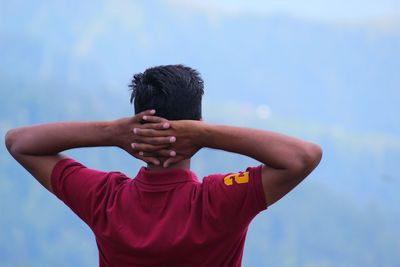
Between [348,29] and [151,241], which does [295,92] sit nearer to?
[348,29]

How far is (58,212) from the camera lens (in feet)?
7.91

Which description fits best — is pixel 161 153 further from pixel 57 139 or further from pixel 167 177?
pixel 57 139

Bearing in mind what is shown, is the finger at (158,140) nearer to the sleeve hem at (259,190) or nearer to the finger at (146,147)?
the finger at (146,147)

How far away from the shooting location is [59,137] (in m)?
1.06

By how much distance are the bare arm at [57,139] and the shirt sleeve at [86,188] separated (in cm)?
3

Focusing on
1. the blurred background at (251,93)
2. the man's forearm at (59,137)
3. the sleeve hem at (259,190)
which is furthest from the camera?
the blurred background at (251,93)

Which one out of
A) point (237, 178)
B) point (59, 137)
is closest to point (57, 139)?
point (59, 137)

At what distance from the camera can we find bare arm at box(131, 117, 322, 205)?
36.6 inches

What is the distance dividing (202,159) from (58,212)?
1.73 feet

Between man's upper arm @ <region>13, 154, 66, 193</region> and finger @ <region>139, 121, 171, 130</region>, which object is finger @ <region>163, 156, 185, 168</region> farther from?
man's upper arm @ <region>13, 154, 66, 193</region>

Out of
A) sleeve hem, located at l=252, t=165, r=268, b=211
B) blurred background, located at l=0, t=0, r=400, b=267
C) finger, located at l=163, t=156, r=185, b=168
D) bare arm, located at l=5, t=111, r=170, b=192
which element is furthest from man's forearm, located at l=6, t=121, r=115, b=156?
blurred background, located at l=0, t=0, r=400, b=267

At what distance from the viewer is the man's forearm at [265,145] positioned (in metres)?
0.93

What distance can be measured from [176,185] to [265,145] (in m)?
0.14

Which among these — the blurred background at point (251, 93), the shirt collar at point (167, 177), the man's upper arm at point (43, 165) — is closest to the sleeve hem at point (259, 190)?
the shirt collar at point (167, 177)
